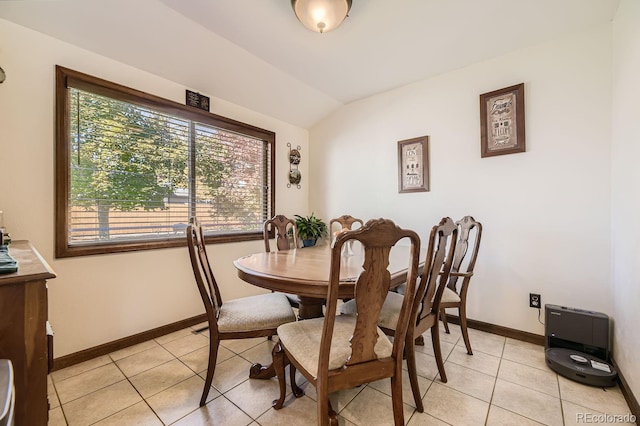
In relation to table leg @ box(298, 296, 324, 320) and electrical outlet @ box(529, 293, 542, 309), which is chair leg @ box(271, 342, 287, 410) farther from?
electrical outlet @ box(529, 293, 542, 309)

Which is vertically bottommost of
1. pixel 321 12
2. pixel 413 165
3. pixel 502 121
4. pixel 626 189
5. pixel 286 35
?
pixel 626 189

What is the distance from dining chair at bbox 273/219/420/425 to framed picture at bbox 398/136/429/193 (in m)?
1.89

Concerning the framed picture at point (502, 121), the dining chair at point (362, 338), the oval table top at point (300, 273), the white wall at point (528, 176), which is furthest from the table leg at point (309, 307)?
the framed picture at point (502, 121)

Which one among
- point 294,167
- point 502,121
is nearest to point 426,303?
point 502,121

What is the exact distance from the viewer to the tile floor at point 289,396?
1390 millimetres

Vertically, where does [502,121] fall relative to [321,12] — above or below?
below

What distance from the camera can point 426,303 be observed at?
1.56 meters

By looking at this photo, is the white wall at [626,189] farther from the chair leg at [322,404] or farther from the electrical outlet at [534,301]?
the chair leg at [322,404]

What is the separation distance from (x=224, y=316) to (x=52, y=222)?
143 centimetres

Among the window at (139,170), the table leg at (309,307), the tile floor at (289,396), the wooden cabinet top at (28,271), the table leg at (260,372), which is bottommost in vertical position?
the tile floor at (289,396)

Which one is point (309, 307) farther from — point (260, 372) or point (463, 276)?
point (463, 276)

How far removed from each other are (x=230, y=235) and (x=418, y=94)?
2612 mm

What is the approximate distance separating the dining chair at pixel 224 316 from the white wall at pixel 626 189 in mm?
1990

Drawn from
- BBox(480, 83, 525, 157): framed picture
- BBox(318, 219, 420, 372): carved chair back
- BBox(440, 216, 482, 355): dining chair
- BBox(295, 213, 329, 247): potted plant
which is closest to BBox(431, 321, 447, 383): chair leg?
BBox(440, 216, 482, 355): dining chair
